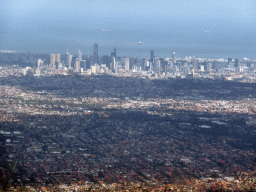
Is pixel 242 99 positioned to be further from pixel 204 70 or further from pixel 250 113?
pixel 204 70

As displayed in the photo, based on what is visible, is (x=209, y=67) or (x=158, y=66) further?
(x=209, y=67)

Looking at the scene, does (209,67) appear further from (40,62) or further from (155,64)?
(40,62)

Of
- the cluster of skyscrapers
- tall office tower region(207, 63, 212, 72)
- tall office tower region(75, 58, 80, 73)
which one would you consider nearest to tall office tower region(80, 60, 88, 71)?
the cluster of skyscrapers

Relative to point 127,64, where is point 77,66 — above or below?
below

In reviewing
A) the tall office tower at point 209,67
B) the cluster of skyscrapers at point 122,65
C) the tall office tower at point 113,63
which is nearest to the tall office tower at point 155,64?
the cluster of skyscrapers at point 122,65

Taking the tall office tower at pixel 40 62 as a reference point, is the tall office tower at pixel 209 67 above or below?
below

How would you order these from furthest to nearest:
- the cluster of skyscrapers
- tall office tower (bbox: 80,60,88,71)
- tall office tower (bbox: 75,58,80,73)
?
tall office tower (bbox: 80,60,88,71)
the cluster of skyscrapers
tall office tower (bbox: 75,58,80,73)

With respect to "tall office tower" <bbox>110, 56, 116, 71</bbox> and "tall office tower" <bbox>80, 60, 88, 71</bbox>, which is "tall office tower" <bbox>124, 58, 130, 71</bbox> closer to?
"tall office tower" <bbox>110, 56, 116, 71</bbox>

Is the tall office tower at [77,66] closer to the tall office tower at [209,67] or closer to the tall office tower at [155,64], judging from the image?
the tall office tower at [155,64]

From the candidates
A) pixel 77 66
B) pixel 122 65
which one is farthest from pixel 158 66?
pixel 77 66

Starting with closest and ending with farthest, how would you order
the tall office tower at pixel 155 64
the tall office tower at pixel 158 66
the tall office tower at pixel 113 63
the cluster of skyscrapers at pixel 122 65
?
the cluster of skyscrapers at pixel 122 65 → the tall office tower at pixel 113 63 → the tall office tower at pixel 158 66 → the tall office tower at pixel 155 64

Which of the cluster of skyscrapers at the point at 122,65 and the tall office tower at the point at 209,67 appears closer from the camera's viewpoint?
the cluster of skyscrapers at the point at 122,65
